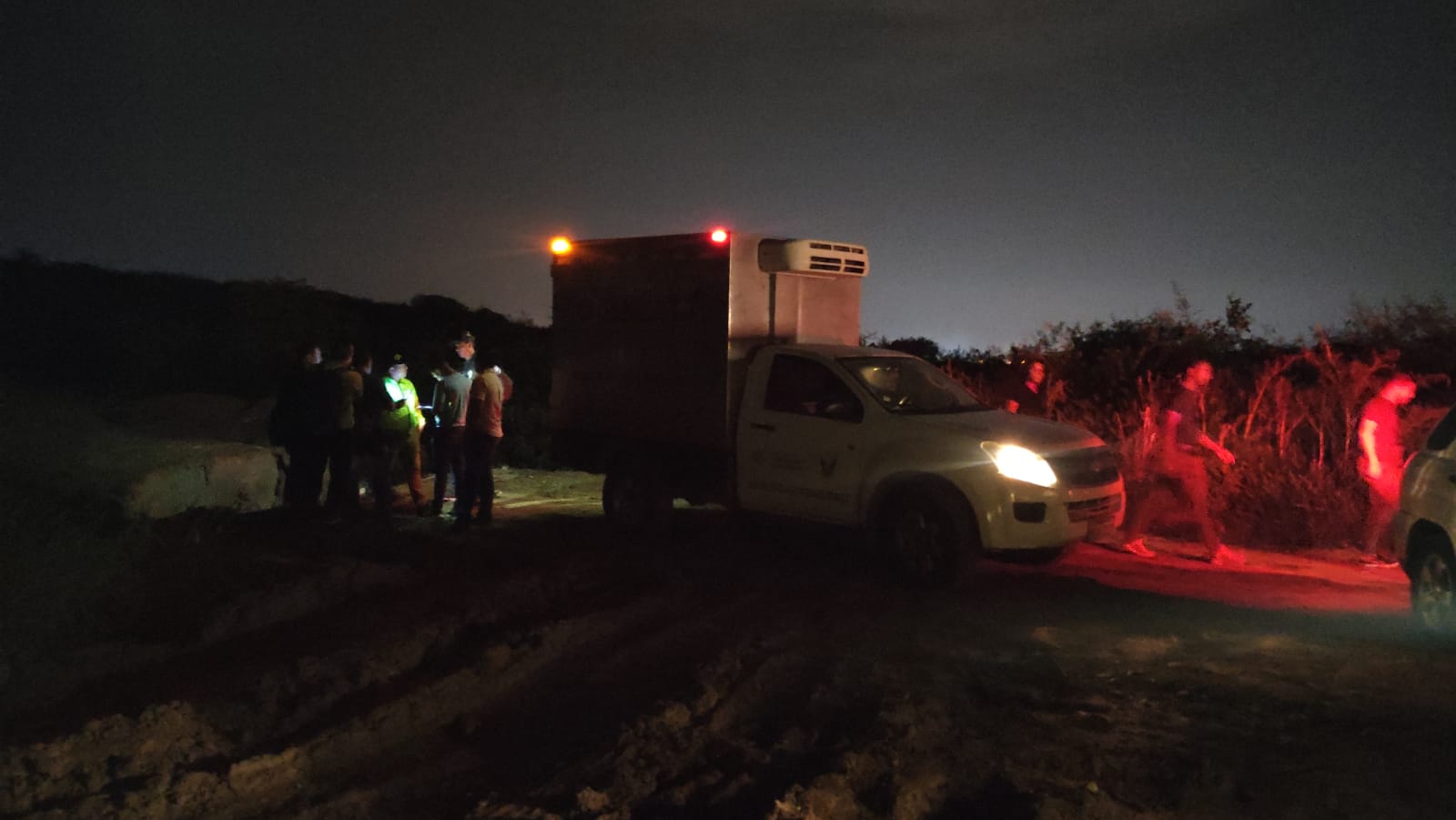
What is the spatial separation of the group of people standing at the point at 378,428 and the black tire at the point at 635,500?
46.5 inches

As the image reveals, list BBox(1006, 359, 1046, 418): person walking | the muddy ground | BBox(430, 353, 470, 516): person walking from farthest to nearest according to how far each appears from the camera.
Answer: BBox(1006, 359, 1046, 418): person walking
BBox(430, 353, 470, 516): person walking
the muddy ground

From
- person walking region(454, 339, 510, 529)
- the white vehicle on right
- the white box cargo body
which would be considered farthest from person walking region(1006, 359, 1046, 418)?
person walking region(454, 339, 510, 529)

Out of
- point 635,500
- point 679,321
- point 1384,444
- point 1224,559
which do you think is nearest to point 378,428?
point 635,500

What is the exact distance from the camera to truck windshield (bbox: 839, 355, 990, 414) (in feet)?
30.0

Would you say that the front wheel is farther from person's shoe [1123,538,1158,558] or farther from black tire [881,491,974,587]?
person's shoe [1123,538,1158,558]

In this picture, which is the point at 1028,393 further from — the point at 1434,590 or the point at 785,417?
the point at 1434,590

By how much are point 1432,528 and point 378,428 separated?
9019 mm

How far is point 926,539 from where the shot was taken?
850cm

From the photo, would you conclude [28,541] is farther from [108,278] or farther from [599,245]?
[108,278]

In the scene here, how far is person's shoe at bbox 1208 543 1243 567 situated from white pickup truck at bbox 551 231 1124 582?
4.97ft

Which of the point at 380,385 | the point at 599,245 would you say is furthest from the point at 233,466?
the point at 599,245

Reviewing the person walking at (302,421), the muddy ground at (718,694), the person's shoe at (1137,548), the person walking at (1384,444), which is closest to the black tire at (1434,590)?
the muddy ground at (718,694)

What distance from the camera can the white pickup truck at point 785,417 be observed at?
8.33 m

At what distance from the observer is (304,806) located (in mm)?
4730
